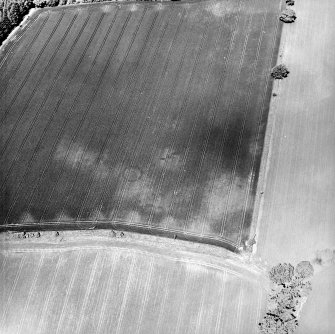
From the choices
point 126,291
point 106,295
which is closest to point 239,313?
→ point 126,291

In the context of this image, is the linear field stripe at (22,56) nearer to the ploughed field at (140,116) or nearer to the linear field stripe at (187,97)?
the ploughed field at (140,116)

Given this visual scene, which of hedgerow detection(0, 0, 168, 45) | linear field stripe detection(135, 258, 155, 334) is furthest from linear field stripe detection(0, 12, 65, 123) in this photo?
linear field stripe detection(135, 258, 155, 334)

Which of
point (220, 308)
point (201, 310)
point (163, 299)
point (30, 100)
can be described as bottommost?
point (201, 310)

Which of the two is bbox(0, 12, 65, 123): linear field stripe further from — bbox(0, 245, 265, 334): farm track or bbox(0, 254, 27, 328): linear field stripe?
bbox(0, 245, 265, 334): farm track

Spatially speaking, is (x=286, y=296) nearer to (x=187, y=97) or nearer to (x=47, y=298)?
(x=47, y=298)

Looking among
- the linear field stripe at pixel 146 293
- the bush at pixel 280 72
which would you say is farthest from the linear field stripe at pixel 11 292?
the bush at pixel 280 72

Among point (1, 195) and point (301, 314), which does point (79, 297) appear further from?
point (301, 314)
